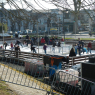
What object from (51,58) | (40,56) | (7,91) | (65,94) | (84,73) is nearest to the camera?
(7,91)

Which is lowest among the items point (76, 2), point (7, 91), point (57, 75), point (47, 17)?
point (7, 91)

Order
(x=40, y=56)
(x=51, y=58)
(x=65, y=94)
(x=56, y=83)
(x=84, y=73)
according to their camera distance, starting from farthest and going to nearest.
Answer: (x=40, y=56)
(x=51, y=58)
(x=84, y=73)
(x=65, y=94)
(x=56, y=83)

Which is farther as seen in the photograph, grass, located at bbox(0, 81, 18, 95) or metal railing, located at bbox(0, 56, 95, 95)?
metal railing, located at bbox(0, 56, 95, 95)

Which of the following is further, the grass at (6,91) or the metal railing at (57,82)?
the metal railing at (57,82)

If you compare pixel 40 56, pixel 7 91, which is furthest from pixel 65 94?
pixel 40 56

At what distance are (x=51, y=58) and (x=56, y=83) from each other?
11.0ft

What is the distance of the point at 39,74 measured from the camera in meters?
6.72

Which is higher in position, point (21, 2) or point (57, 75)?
point (21, 2)

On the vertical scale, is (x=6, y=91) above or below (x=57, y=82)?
below

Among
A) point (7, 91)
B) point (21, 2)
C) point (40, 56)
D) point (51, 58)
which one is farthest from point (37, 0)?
point (40, 56)

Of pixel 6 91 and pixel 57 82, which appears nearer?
pixel 6 91

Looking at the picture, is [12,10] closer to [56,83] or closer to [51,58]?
[56,83]

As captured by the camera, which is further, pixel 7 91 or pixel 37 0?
pixel 37 0

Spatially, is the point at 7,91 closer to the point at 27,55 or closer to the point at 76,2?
the point at 76,2
